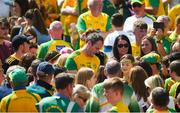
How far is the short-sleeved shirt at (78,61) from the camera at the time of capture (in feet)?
47.4

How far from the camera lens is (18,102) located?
11.6 metres

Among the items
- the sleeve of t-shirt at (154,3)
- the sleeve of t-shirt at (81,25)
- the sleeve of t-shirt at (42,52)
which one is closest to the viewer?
the sleeve of t-shirt at (42,52)

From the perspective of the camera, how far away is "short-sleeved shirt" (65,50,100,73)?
14.5 m

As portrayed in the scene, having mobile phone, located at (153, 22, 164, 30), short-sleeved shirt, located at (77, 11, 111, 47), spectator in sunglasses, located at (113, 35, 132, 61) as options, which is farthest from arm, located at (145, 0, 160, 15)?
spectator in sunglasses, located at (113, 35, 132, 61)

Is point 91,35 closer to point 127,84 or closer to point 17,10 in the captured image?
point 127,84

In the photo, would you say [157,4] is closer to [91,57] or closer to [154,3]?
[154,3]

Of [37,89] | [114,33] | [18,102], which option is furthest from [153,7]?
[18,102]

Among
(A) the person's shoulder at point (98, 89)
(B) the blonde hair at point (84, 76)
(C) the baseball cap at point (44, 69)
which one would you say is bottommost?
(A) the person's shoulder at point (98, 89)

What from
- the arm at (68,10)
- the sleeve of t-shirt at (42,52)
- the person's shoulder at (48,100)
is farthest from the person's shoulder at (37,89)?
the arm at (68,10)

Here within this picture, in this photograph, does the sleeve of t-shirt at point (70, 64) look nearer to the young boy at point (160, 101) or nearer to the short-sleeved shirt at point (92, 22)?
the short-sleeved shirt at point (92, 22)

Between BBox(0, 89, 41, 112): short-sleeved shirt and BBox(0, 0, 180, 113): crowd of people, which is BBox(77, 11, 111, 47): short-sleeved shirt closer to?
BBox(0, 0, 180, 113): crowd of people

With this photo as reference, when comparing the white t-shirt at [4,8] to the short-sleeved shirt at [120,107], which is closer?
the short-sleeved shirt at [120,107]

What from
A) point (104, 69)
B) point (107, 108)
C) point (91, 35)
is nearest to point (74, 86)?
point (107, 108)

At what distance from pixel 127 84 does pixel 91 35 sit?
2.72m
